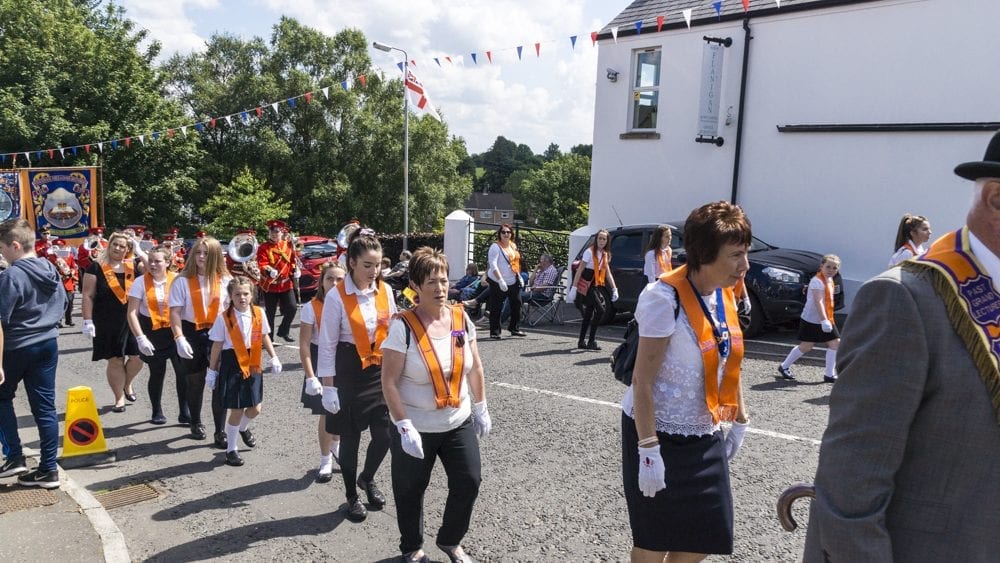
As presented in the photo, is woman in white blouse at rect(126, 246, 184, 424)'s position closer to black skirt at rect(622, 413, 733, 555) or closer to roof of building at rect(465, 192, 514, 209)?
black skirt at rect(622, 413, 733, 555)

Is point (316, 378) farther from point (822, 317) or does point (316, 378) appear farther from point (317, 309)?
point (822, 317)

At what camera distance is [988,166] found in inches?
67.3

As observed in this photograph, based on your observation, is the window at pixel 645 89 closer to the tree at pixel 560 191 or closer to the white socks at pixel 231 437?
the white socks at pixel 231 437

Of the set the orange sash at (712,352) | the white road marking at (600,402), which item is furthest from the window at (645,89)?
the orange sash at (712,352)

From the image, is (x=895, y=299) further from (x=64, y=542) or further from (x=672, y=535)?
(x=64, y=542)

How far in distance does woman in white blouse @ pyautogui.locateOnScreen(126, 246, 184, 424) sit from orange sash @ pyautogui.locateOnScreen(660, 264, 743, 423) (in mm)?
5461

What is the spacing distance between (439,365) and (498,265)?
7721 millimetres

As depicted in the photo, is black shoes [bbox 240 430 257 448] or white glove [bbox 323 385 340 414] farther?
black shoes [bbox 240 430 257 448]

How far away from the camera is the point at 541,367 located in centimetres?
952

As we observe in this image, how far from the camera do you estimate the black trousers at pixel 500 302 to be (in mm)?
11664

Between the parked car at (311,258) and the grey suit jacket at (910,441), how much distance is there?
15.0m

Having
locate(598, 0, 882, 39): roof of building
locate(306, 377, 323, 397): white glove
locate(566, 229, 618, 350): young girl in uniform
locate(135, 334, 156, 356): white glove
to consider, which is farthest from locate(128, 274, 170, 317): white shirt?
locate(598, 0, 882, 39): roof of building

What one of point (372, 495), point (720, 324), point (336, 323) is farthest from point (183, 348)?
point (720, 324)

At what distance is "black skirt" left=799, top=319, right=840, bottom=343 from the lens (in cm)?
832
